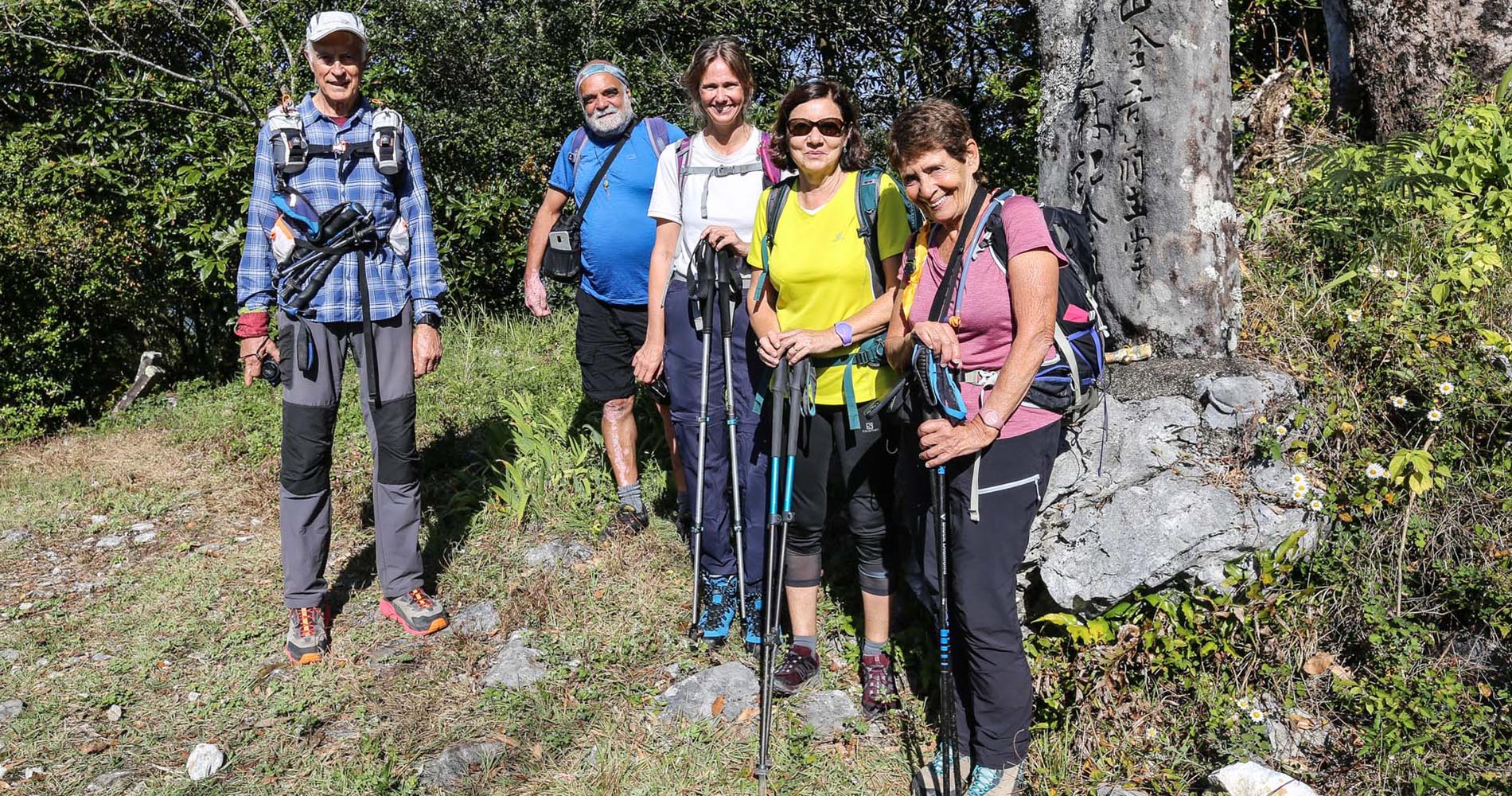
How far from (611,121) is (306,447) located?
6.24ft

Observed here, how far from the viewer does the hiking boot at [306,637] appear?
167 inches

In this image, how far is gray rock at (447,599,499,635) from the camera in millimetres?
4508

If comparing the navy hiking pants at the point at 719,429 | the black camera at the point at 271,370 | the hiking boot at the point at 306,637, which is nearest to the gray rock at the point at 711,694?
the navy hiking pants at the point at 719,429

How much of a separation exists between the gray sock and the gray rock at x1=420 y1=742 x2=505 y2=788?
1.66m

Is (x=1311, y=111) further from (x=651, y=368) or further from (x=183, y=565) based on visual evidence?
(x=183, y=565)

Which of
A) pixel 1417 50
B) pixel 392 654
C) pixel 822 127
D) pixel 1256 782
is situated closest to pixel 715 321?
pixel 822 127

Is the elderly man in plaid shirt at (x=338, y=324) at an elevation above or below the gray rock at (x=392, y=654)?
above

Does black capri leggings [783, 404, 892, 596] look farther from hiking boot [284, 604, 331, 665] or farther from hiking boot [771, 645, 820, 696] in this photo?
hiking boot [284, 604, 331, 665]

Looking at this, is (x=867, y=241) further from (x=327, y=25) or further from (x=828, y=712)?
(x=327, y=25)

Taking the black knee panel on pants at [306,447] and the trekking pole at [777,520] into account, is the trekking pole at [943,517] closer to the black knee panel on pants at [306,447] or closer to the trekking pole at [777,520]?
the trekking pole at [777,520]

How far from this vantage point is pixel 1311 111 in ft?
19.1

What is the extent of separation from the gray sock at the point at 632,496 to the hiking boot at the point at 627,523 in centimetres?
1

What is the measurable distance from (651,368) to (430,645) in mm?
1548

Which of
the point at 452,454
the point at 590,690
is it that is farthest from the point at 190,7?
the point at 590,690
